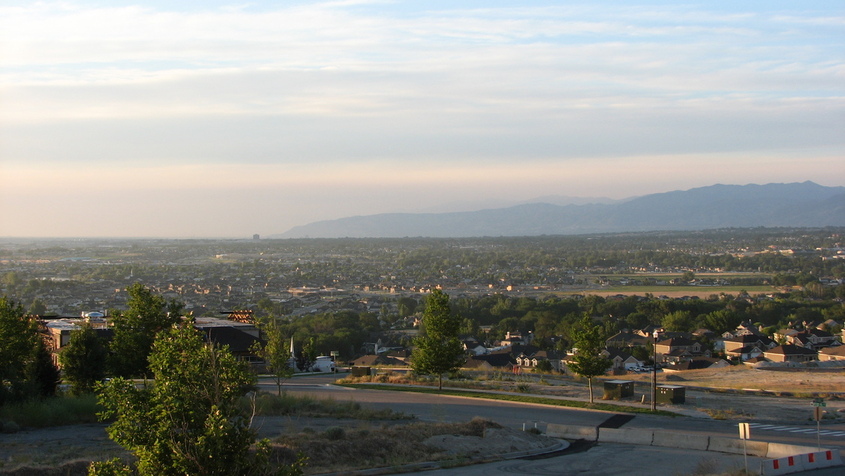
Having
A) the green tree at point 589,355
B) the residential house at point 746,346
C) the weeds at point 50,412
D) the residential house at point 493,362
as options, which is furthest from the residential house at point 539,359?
the weeds at point 50,412

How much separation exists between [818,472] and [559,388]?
655 inches

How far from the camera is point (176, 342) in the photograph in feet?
29.8

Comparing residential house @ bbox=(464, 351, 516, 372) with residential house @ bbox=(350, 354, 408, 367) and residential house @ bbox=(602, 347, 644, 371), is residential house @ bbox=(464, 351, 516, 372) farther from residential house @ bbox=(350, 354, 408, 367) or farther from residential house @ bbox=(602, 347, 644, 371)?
residential house @ bbox=(602, 347, 644, 371)

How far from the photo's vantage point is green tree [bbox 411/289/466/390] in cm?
3102

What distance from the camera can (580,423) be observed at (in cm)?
2400

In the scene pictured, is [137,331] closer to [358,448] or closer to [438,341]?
[358,448]

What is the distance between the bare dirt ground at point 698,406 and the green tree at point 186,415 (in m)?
2.64

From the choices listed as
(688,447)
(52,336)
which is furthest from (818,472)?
(52,336)

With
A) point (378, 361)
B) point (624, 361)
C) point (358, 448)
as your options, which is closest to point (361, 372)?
point (378, 361)

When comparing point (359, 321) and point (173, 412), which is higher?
point (173, 412)

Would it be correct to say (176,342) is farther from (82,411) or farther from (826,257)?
(826,257)

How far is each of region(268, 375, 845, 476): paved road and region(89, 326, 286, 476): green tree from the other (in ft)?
28.9

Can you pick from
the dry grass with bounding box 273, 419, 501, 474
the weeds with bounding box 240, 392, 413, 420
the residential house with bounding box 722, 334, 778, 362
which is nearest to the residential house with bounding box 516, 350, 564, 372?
the residential house with bounding box 722, 334, 778, 362

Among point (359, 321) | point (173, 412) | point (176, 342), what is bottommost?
point (359, 321)
